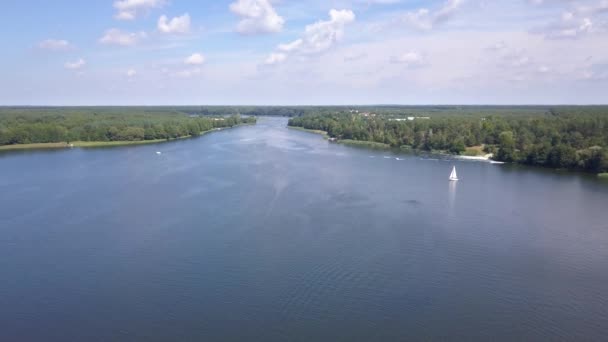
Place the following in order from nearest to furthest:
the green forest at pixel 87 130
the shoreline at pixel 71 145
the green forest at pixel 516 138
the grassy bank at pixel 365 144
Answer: the green forest at pixel 516 138 → the shoreline at pixel 71 145 → the green forest at pixel 87 130 → the grassy bank at pixel 365 144

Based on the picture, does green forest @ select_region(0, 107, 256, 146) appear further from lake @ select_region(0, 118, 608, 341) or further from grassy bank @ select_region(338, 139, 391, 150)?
lake @ select_region(0, 118, 608, 341)

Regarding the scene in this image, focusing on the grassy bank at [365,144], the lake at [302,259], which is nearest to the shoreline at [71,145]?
the lake at [302,259]

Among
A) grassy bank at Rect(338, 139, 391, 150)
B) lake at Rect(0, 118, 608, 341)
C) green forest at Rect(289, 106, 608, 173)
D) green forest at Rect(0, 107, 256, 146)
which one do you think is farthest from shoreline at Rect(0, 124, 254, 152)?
green forest at Rect(289, 106, 608, 173)

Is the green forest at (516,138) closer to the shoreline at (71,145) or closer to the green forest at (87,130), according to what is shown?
the green forest at (87,130)

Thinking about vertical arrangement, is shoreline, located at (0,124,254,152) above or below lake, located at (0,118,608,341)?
above

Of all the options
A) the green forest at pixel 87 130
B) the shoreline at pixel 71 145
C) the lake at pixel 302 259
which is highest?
the green forest at pixel 87 130

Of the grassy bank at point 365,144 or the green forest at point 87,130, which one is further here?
the grassy bank at point 365,144

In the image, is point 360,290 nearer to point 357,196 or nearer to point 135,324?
point 135,324

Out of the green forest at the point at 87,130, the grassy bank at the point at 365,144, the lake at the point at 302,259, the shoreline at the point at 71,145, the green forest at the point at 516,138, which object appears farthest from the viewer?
the grassy bank at the point at 365,144
